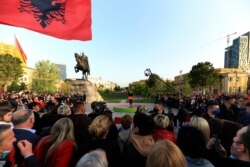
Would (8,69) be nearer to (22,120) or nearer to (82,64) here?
(82,64)

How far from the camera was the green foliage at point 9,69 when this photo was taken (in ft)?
225

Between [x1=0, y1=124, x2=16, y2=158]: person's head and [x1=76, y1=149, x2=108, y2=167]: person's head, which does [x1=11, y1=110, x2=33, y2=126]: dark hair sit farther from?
[x1=76, y1=149, x2=108, y2=167]: person's head

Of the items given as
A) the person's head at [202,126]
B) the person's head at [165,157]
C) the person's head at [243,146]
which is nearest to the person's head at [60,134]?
the person's head at [165,157]

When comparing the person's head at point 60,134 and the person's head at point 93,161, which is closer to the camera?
the person's head at point 93,161

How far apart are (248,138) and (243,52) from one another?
16605cm

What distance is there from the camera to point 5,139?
9.77 ft

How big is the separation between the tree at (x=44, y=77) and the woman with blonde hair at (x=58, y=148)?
7773cm

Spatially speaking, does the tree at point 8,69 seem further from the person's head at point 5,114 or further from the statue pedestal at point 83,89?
the person's head at point 5,114

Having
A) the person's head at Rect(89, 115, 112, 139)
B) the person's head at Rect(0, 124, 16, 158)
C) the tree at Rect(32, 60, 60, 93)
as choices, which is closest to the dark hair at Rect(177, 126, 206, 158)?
the person's head at Rect(89, 115, 112, 139)

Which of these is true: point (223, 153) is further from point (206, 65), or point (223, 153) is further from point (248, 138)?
point (206, 65)

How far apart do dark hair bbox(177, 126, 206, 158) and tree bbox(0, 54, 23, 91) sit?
7147cm

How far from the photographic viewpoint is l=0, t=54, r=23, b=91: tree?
225ft

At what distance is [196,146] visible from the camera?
111 inches

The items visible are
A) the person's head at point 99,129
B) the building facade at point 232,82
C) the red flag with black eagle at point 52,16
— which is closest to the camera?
the person's head at point 99,129
